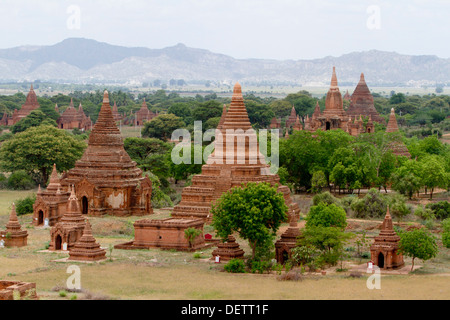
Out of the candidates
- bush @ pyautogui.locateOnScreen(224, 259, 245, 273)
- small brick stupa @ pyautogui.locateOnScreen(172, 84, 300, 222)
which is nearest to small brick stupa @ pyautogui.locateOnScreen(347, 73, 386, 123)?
small brick stupa @ pyautogui.locateOnScreen(172, 84, 300, 222)

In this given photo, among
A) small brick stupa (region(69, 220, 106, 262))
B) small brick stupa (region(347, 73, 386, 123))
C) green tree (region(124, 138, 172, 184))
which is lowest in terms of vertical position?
small brick stupa (region(69, 220, 106, 262))

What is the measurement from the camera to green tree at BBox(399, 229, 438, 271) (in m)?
35.9

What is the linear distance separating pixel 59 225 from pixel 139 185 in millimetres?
11177

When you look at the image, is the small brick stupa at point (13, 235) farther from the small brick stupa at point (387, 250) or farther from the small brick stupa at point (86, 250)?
the small brick stupa at point (387, 250)

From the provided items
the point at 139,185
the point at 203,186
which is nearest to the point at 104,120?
the point at 139,185

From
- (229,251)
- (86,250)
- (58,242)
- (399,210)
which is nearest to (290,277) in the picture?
(229,251)

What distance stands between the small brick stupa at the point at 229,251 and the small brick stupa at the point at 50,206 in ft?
45.4

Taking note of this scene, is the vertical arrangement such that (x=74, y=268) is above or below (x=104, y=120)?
below

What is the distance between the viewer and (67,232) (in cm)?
4141

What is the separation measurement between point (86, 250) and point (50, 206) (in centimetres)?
1130

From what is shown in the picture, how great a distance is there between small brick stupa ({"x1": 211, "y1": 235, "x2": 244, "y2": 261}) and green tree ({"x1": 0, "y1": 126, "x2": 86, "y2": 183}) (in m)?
30.6

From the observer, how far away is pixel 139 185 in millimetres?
52375

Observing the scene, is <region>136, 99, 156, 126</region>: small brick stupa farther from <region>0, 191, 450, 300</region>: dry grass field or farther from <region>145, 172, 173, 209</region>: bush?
<region>0, 191, 450, 300</region>: dry grass field

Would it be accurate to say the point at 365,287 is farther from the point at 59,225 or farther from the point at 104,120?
the point at 104,120
